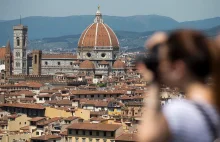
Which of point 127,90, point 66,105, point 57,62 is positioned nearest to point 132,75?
point 57,62

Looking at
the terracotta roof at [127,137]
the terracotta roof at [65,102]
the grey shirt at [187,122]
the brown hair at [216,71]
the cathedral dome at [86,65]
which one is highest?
the brown hair at [216,71]

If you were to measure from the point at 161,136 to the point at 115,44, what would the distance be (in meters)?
93.4

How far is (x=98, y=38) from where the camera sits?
3762 inches

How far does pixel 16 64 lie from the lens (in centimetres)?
9238

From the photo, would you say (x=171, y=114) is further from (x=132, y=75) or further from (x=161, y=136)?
(x=132, y=75)

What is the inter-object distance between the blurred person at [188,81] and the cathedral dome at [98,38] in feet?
300

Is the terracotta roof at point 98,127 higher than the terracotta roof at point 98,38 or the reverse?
the reverse

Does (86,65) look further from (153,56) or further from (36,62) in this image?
(153,56)

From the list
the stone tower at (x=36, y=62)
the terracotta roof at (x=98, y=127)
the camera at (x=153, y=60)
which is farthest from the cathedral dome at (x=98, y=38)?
the camera at (x=153, y=60)

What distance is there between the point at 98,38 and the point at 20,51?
34.4ft

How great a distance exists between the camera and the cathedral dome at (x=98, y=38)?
310ft

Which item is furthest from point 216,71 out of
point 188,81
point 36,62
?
point 36,62

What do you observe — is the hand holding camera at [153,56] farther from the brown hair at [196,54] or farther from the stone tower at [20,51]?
the stone tower at [20,51]

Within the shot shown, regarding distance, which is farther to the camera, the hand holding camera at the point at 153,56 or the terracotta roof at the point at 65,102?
the terracotta roof at the point at 65,102
